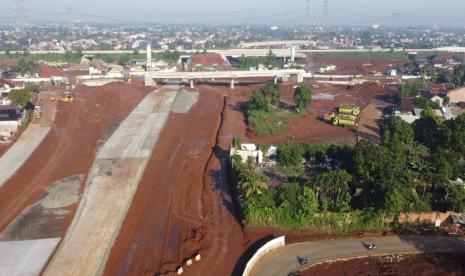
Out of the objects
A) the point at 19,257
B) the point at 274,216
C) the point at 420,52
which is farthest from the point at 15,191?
the point at 420,52

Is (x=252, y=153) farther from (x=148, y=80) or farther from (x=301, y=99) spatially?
(x=148, y=80)

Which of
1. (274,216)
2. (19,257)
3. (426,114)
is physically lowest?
(19,257)

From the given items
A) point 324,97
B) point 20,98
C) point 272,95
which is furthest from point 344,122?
point 20,98

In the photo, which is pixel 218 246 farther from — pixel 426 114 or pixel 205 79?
pixel 205 79

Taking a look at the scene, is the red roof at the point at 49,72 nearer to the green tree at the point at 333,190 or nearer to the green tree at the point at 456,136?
the green tree at the point at 456,136

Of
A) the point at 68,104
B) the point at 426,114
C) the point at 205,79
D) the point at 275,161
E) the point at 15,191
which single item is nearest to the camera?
the point at 15,191
